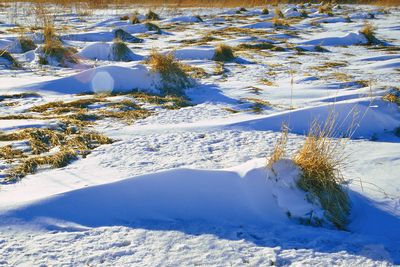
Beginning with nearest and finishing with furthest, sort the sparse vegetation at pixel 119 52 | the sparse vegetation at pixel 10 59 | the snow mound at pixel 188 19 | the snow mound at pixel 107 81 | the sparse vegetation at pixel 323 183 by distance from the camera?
the sparse vegetation at pixel 323 183, the snow mound at pixel 107 81, the sparse vegetation at pixel 10 59, the sparse vegetation at pixel 119 52, the snow mound at pixel 188 19

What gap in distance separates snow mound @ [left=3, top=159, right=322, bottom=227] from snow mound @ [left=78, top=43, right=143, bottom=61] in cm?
440

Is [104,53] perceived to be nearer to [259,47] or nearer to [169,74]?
[169,74]

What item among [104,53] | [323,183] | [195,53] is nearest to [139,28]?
[195,53]

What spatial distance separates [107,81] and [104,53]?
6.09ft

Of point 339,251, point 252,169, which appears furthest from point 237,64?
point 339,251

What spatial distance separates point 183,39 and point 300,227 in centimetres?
722

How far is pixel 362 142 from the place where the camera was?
3.29m

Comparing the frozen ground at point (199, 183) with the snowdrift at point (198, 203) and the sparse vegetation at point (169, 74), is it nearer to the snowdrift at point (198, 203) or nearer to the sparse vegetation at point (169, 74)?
the snowdrift at point (198, 203)

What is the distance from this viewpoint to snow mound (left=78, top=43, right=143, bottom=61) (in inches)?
247

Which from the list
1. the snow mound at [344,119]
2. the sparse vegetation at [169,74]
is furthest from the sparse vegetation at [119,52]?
the snow mound at [344,119]

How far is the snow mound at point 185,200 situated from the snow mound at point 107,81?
2.64 metres

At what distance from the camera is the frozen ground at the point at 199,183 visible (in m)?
1.79

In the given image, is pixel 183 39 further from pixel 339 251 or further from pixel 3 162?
pixel 339 251

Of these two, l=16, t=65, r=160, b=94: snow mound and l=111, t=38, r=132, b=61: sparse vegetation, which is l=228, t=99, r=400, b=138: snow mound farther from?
l=111, t=38, r=132, b=61: sparse vegetation
